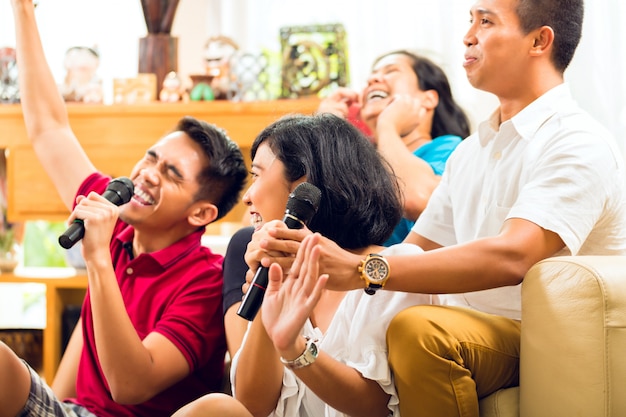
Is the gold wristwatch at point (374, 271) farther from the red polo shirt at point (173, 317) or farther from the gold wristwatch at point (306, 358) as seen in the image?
the red polo shirt at point (173, 317)

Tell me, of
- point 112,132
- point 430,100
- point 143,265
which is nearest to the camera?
point 143,265

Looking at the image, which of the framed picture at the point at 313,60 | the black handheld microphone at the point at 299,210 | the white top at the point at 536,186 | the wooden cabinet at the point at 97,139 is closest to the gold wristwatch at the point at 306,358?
the black handheld microphone at the point at 299,210

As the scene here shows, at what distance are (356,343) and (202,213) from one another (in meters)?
0.72

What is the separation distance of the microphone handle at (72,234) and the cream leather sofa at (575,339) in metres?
0.84

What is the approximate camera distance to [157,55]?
3.10m

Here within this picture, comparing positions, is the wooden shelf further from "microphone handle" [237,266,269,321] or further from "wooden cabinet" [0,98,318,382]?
"microphone handle" [237,266,269,321]

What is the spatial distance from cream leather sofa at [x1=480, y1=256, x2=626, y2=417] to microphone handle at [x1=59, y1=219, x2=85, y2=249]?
0.84 metres

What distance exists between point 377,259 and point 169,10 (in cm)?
191

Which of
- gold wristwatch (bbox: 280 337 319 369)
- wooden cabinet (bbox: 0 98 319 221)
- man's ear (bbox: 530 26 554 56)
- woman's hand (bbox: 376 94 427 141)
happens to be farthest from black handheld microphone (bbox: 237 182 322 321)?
wooden cabinet (bbox: 0 98 319 221)

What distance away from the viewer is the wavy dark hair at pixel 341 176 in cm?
159

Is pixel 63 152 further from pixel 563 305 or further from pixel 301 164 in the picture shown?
pixel 563 305

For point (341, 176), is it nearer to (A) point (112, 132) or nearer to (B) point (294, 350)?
(B) point (294, 350)

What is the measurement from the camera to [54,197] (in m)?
2.99

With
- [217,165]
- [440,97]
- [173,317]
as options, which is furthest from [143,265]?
[440,97]
